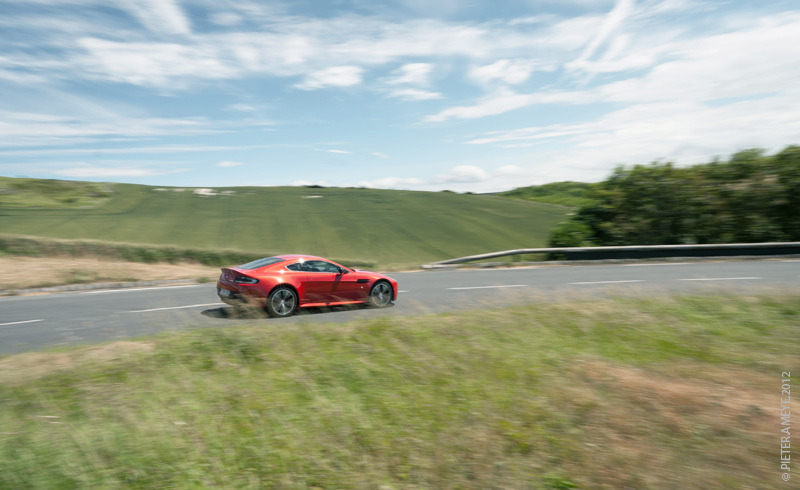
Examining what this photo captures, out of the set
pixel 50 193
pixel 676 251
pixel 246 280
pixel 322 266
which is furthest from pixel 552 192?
pixel 246 280

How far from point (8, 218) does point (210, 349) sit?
38129 mm

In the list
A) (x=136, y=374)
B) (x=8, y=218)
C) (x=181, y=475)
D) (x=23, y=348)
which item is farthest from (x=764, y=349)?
(x=8, y=218)

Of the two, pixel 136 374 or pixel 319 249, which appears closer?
pixel 136 374

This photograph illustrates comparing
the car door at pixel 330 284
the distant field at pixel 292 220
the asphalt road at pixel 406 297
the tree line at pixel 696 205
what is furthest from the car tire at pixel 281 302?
the tree line at pixel 696 205

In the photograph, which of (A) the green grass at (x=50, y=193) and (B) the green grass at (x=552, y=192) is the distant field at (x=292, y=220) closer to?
(A) the green grass at (x=50, y=193)

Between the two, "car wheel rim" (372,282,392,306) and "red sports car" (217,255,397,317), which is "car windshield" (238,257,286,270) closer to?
"red sports car" (217,255,397,317)

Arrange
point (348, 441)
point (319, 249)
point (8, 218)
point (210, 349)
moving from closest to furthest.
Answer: point (348, 441)
point (210, 349)
point (319, 249)
point (8, 218)

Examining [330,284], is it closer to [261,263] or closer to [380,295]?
[380,295]

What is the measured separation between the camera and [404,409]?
16.4 ft

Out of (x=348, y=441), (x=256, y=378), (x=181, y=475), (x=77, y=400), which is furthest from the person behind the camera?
(x=256, y=378)

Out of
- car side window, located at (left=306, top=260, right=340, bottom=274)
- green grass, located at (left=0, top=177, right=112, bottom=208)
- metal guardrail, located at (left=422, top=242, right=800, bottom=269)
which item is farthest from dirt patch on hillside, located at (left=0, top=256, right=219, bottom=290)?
green grass, located at (left=0, top=177, right=112, bottom=208)

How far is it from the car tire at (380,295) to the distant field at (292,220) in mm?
13500

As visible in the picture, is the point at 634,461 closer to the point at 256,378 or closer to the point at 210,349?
the point at 256,378

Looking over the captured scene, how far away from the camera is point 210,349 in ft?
22.6
